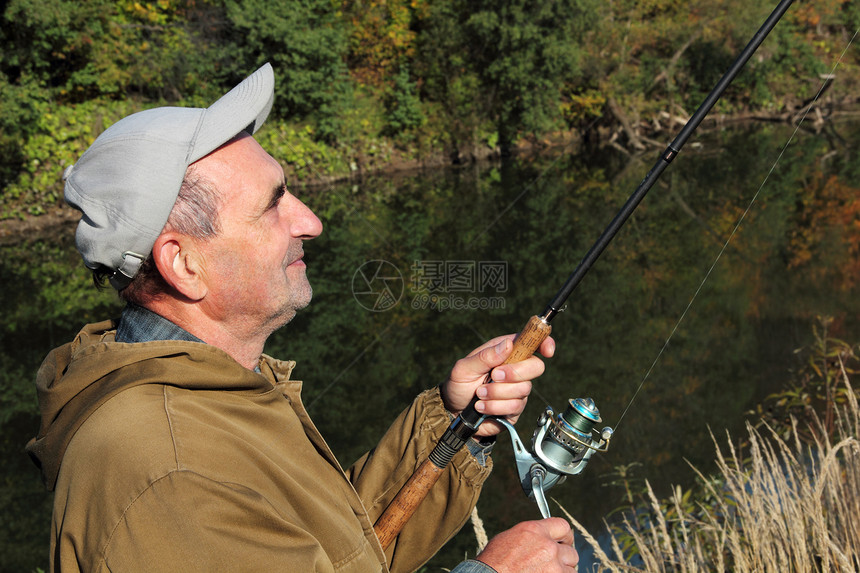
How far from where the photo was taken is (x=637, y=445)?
17.0ft

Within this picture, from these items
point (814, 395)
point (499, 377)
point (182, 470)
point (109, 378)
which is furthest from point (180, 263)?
point (814, 395)

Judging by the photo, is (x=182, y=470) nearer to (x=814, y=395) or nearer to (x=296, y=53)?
(x=814, y=395)

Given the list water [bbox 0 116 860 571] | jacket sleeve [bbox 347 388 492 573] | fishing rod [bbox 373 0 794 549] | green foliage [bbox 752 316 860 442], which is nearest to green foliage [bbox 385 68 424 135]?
water [bbox 0 116 860 571]

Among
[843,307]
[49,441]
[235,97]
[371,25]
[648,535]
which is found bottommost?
[371,25]

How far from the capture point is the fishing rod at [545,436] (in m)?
1.61

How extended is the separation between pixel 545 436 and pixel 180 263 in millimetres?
877

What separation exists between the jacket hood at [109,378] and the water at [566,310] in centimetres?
335

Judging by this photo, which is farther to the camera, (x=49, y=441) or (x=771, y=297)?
(x=771, y=297)

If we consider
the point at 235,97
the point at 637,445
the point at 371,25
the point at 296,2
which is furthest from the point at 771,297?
the point at 371,25

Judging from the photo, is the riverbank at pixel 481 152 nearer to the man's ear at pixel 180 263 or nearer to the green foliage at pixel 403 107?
the green foliage at pixel 403 107

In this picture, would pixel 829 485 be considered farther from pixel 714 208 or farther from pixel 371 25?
pixel 371 25

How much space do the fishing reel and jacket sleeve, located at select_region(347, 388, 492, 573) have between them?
233 mm

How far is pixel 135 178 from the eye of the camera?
1.30m

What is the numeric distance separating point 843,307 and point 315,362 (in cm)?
499
